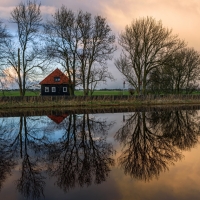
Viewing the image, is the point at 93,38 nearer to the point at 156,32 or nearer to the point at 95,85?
the point at 95,85

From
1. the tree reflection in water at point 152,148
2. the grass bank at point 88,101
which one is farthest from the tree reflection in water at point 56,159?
the grass bank at point 88,101

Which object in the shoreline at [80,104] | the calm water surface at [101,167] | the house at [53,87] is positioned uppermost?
the house at [53,87]

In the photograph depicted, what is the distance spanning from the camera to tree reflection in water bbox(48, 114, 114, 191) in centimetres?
539

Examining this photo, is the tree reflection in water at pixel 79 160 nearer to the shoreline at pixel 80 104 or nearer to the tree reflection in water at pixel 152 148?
the tree reflection in water at pixel 152 148

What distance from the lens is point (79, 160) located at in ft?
22.1

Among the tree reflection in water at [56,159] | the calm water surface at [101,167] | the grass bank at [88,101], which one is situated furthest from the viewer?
the grass bank at [88,101]

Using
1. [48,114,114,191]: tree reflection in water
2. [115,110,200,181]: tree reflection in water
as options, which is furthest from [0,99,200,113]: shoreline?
[48,114,114,191]: tree reflection in water

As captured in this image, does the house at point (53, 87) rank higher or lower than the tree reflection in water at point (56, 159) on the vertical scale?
higher

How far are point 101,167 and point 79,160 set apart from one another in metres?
0.87

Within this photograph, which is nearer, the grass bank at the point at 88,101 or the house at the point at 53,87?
the grass bank at the point at 88,101

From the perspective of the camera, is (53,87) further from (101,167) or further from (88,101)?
(101,167)

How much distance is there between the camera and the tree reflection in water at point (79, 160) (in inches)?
212

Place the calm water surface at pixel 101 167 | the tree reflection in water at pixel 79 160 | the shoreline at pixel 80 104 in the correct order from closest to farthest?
1. the calm water surface at pixel 101 167
2. the tree reflection in water at pixel 79 160
3. the shoreline at pixel 80 104

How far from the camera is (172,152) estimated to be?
761 centimetres
